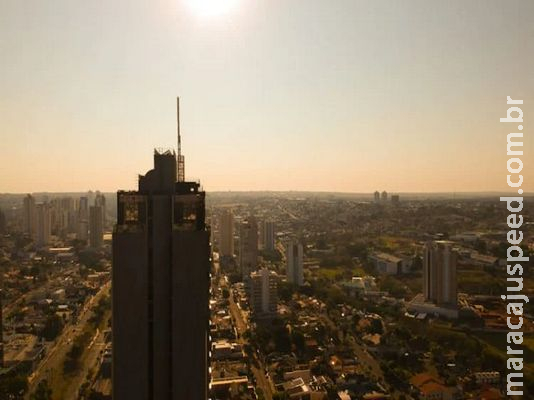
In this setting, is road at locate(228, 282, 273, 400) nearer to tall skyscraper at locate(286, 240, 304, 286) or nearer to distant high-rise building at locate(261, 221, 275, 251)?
tall skyscraper at locate(286, 240, 304, 286)

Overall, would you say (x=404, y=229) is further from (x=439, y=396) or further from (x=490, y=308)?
(x=439, y=396)

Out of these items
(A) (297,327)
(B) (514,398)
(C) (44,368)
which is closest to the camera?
(B) (514,398)

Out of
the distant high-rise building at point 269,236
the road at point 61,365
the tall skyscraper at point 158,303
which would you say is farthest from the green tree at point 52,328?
the distant high-rise building at point 269,236

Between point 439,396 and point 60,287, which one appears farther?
point 60,287

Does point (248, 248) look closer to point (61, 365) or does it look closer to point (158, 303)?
point (61, 365)

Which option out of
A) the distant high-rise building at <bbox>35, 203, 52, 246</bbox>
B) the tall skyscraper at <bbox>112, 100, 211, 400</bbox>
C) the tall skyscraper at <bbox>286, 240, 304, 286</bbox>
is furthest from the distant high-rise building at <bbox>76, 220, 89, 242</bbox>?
the tall skyscraper at <bbox>112, 100, 211, 400</bbox>

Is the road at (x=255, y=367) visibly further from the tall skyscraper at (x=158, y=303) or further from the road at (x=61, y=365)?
the tall skyscraper at (x=158, y=303)

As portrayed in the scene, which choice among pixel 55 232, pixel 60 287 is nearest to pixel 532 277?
pixel 60 287
